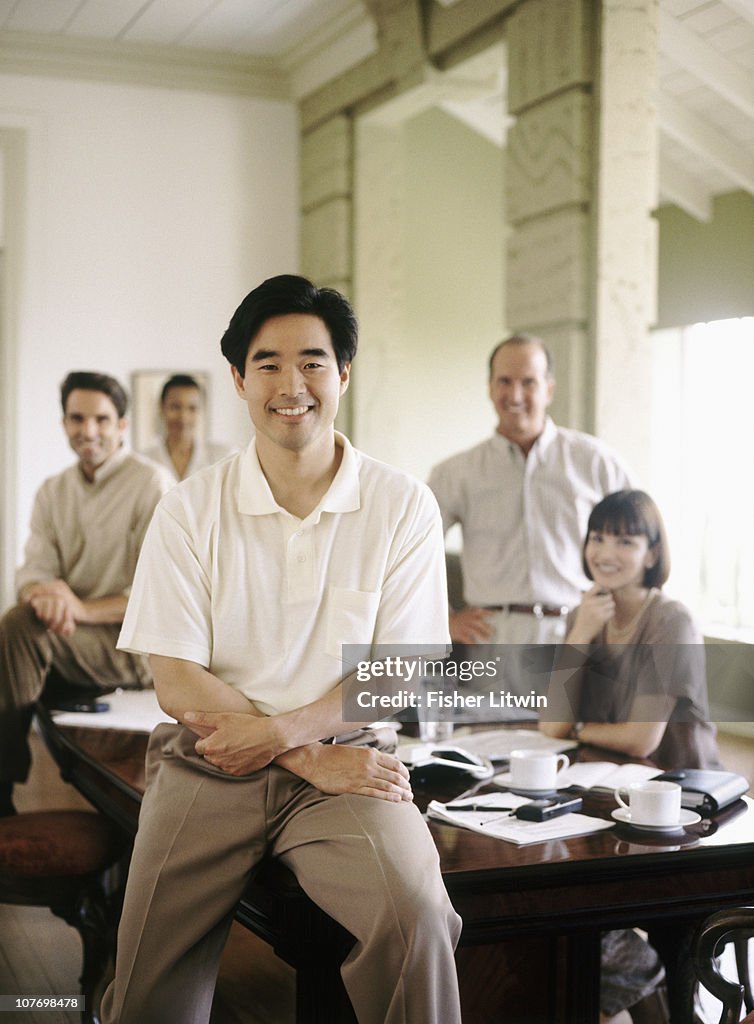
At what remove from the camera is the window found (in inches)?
93.6

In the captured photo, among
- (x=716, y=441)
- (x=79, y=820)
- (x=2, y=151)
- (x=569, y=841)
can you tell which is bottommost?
(x=79, y=820)

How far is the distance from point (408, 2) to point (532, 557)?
205 cm

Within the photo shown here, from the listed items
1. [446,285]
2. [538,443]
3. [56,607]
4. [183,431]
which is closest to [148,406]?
[183,431]

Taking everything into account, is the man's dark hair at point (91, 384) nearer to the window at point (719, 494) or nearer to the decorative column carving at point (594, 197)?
the decorative column carving at point (594, 197)

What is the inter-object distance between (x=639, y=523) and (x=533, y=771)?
0.64 metres

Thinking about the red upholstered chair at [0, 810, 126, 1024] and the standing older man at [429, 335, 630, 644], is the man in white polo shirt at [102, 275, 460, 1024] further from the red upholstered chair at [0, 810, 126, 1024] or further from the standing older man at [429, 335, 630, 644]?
the standing older man at [429, 335, 630, 644]

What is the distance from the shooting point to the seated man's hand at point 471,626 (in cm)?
249

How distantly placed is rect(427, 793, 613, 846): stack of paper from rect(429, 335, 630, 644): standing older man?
917 millimetres

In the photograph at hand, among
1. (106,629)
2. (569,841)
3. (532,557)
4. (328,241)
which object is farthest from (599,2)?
(569,841)

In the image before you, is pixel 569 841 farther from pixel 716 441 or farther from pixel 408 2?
pixel 408 2

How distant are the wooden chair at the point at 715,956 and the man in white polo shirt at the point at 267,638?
345 mm

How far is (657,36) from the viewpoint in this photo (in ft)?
9.48

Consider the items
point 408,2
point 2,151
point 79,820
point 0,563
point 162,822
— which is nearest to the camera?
point 162,822

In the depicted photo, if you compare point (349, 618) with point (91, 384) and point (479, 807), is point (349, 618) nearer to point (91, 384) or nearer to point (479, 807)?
point (479, 807)
